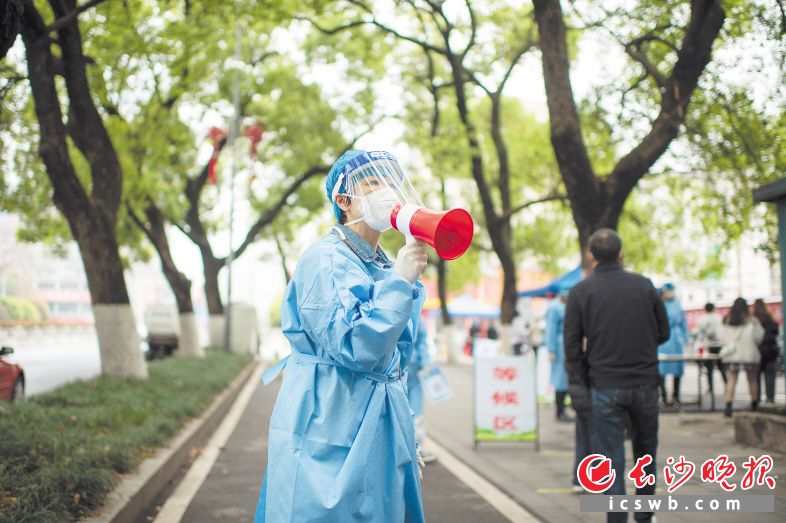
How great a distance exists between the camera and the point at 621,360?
470 cm

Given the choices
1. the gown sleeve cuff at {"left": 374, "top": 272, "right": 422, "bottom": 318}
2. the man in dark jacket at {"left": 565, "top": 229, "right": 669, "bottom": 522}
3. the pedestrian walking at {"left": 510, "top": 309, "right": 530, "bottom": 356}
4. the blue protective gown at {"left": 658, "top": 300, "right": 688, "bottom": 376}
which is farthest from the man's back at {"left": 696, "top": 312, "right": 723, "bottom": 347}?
the gown sleeve cuff at {"left": 374, "top": 272, "right": 422, "bottom": 318}

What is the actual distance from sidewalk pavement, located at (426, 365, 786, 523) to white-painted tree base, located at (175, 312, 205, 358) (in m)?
8.90

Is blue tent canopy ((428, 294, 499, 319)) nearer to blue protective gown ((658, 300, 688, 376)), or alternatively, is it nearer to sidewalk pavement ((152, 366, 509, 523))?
blue protective gown ((658, 300, 688, 376))

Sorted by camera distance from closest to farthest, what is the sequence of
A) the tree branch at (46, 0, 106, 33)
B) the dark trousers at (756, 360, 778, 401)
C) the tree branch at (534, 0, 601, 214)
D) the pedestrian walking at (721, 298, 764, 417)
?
1. the tree branch at (46, 0, 106, 33)
2. the tree branch at (534, 0, 601, 214)
3. the pedestrian walking at (721, 298, 764, 417)
4. the dark trousers at (756, 360, 778, 401)

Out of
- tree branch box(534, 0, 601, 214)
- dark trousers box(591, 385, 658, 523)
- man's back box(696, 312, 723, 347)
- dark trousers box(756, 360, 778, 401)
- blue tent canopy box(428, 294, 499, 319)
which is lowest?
dark trousers box(756, 360, 778, 401)

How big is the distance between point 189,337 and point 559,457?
542 inches

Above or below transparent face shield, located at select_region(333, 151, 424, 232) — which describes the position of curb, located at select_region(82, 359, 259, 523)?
below

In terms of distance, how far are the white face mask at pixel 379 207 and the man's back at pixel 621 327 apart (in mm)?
2473

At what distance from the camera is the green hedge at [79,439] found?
14.8 feet

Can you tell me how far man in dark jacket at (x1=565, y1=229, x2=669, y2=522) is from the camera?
469 centimetres

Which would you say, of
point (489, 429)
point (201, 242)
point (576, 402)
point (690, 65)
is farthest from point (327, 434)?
point (201, 242)

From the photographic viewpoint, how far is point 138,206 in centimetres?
1819

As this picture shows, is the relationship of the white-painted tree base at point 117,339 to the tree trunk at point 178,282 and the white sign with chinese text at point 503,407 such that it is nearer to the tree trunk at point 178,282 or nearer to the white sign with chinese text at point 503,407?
the white sign with chinese text at point 503,407

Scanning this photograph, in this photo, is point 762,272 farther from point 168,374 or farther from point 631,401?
point 631,401
